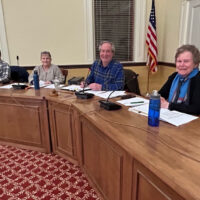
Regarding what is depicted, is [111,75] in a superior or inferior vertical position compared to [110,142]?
superior

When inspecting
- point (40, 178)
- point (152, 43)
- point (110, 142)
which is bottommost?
point (40, 178)

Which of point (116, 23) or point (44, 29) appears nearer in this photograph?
point (44, 29)

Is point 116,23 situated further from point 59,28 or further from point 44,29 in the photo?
point 44,29

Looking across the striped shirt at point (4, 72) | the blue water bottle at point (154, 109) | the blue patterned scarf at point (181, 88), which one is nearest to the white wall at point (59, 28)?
the striped shirt at point (4, 72)

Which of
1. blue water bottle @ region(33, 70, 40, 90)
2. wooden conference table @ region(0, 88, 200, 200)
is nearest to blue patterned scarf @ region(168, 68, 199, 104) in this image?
wooden conference table @ region(0, 88, 200, 200)

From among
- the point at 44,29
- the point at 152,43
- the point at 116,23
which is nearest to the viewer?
the point at 44,29

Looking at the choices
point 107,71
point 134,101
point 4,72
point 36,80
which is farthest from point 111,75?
point 4,72

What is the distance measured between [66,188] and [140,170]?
1.03 m

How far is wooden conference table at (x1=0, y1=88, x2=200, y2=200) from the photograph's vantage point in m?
0.84

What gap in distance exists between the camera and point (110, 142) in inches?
49.3

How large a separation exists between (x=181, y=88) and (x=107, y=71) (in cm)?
99

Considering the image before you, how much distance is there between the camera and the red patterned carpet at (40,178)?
1684 millimetres

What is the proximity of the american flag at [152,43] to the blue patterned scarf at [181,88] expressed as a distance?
225cm

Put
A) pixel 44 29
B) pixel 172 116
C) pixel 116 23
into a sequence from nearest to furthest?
pixel 172 116 < pixel 44 29 < pixel 116 23
